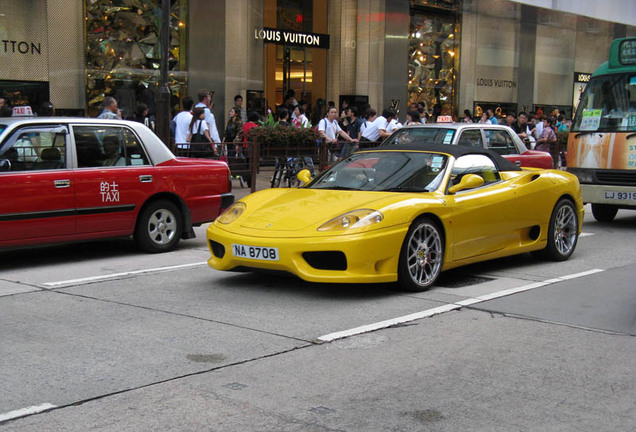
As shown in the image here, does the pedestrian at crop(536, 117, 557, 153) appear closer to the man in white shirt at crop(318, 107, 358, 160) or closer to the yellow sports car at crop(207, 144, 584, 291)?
the man in white shirt at crop(318, 107, 358, 160)

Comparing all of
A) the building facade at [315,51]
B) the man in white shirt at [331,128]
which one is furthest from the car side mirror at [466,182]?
the building facade at [315,51]

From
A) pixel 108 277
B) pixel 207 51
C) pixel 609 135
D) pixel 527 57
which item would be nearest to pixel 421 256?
pixel 108 277

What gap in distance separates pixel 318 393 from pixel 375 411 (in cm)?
41

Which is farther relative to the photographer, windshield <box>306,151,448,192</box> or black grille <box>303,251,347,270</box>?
windshield <box>306,151,448,192</box>

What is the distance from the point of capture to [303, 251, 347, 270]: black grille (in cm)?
675

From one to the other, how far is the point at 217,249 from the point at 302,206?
89cm

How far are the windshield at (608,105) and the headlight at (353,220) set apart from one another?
24.0 feet

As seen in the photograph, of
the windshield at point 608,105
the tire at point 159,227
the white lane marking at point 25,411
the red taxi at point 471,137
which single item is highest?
the windshield at point 608,105

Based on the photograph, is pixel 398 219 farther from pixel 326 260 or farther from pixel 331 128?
pixel 331 128

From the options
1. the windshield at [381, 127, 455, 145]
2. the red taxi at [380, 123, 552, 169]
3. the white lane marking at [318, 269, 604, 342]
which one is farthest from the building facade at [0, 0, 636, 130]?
the white lane marking at [318, 269, 604, 342]

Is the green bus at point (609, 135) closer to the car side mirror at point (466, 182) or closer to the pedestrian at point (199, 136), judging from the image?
the car side mirror at point (466, 182)

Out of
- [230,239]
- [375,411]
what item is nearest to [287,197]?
[230,239]

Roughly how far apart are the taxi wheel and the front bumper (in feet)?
8.98

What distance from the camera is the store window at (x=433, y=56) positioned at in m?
28.3
